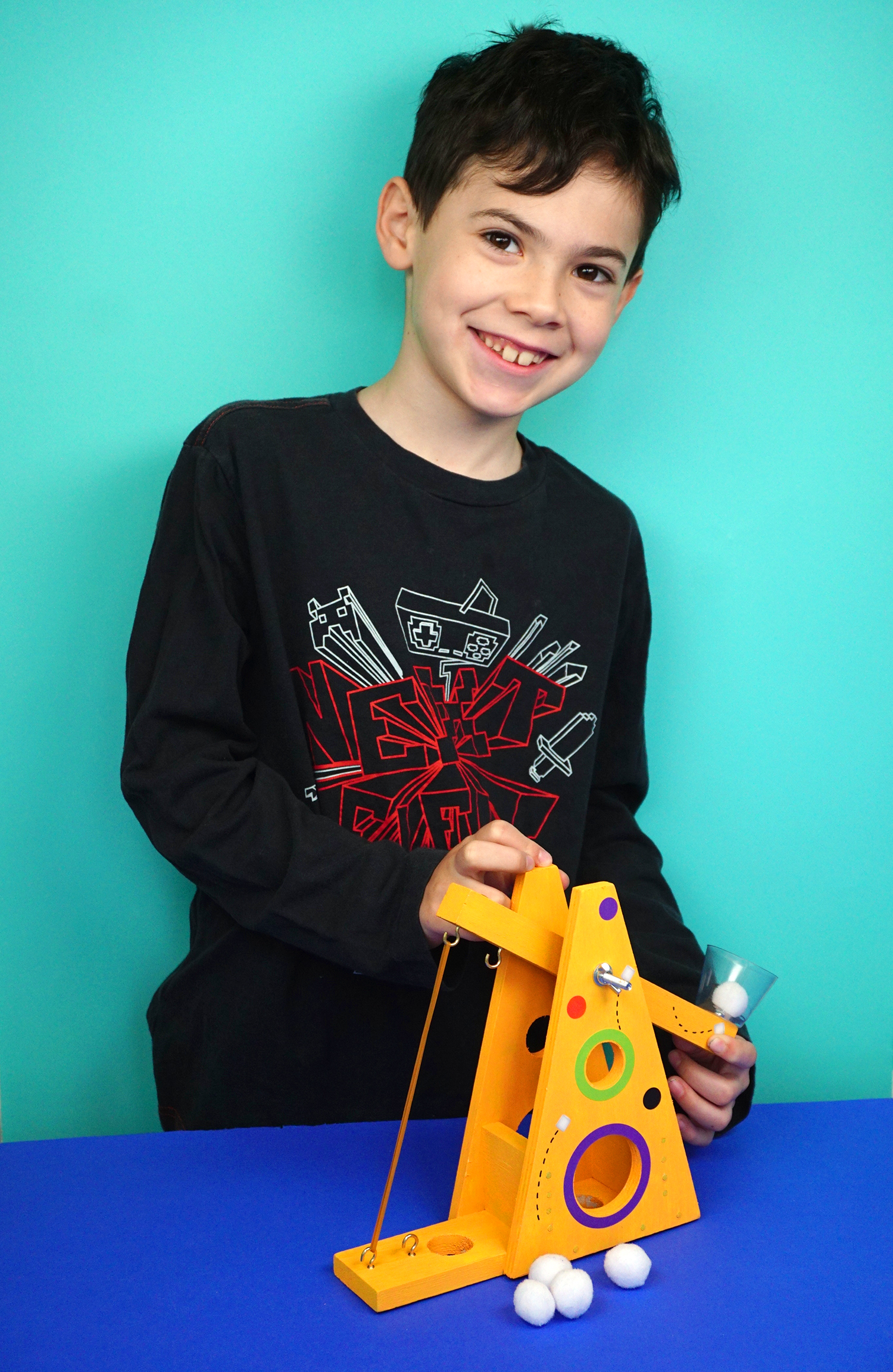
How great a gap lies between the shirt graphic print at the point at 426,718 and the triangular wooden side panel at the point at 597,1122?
0.31 metres

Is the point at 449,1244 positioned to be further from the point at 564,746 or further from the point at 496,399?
the point at 496,399

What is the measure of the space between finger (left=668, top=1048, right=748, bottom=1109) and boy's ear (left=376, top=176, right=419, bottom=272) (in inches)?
29.0

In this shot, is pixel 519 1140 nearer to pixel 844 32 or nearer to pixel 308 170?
pixel 308 170

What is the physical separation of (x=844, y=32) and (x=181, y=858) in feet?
3.67

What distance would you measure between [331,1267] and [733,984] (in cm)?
32

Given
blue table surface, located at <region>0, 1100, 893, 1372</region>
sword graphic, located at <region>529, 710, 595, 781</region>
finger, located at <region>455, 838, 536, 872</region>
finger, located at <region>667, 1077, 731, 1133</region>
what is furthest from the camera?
sword graphic, located at <region>529, 710, 595, 781</region>

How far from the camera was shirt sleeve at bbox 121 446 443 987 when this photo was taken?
2.71ft

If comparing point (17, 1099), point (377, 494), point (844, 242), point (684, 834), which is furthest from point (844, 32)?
point (17, 1099)

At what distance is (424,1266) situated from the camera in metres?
0.63

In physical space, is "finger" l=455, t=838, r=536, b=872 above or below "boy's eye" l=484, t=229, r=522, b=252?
below

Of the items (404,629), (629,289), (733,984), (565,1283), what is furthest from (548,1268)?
(629,289)

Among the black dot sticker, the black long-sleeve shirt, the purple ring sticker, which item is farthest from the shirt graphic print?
the purple ring sticker

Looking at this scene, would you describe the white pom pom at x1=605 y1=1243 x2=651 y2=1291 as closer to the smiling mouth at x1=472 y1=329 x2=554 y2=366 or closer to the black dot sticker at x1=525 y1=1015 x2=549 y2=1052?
the black dot sticker at x1=525 y1=1015 x2=549 y2=1052

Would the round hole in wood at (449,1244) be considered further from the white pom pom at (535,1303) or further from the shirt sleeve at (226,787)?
the shirt sleeve at (226,787)
